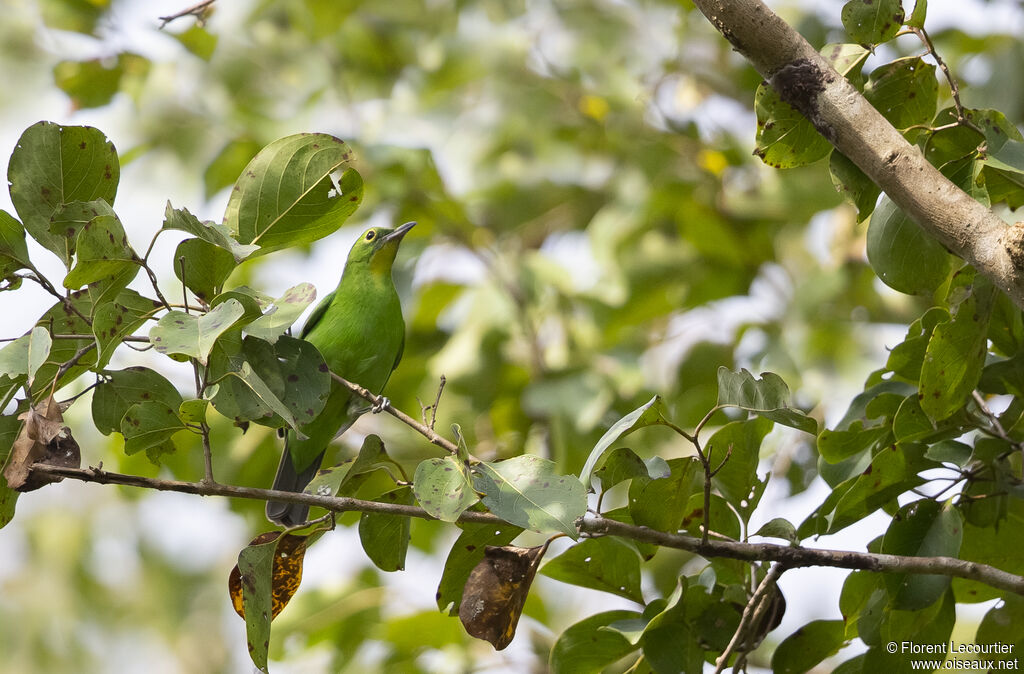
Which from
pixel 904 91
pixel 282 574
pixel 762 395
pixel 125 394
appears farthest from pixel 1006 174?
pixel 125 394

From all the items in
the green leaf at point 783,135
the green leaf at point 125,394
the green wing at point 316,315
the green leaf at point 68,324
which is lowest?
the green leaf at point 125,394

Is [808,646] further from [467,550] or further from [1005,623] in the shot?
[467,550]

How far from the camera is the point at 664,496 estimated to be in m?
1.91

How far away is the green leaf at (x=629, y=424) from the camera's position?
1815mm

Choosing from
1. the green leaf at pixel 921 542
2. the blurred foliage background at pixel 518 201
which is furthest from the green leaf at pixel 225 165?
the green leaf at pixel 921 542

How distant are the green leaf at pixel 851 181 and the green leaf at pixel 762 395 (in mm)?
404

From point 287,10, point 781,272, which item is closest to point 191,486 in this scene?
point 781,272

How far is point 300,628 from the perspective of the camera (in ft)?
12.8

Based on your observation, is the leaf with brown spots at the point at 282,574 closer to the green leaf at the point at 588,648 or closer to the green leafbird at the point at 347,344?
the green leaf at the point at 588,648

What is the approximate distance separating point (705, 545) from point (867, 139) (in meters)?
0.80

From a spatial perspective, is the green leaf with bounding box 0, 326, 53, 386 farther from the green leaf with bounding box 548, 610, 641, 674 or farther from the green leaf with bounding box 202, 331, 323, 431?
the green leaf with bounding box 548, 610, 641, 674

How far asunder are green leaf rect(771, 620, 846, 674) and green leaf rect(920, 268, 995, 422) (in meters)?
0.59

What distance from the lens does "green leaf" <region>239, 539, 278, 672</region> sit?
1.78 meters

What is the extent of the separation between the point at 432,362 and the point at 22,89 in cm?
Answer: 431
